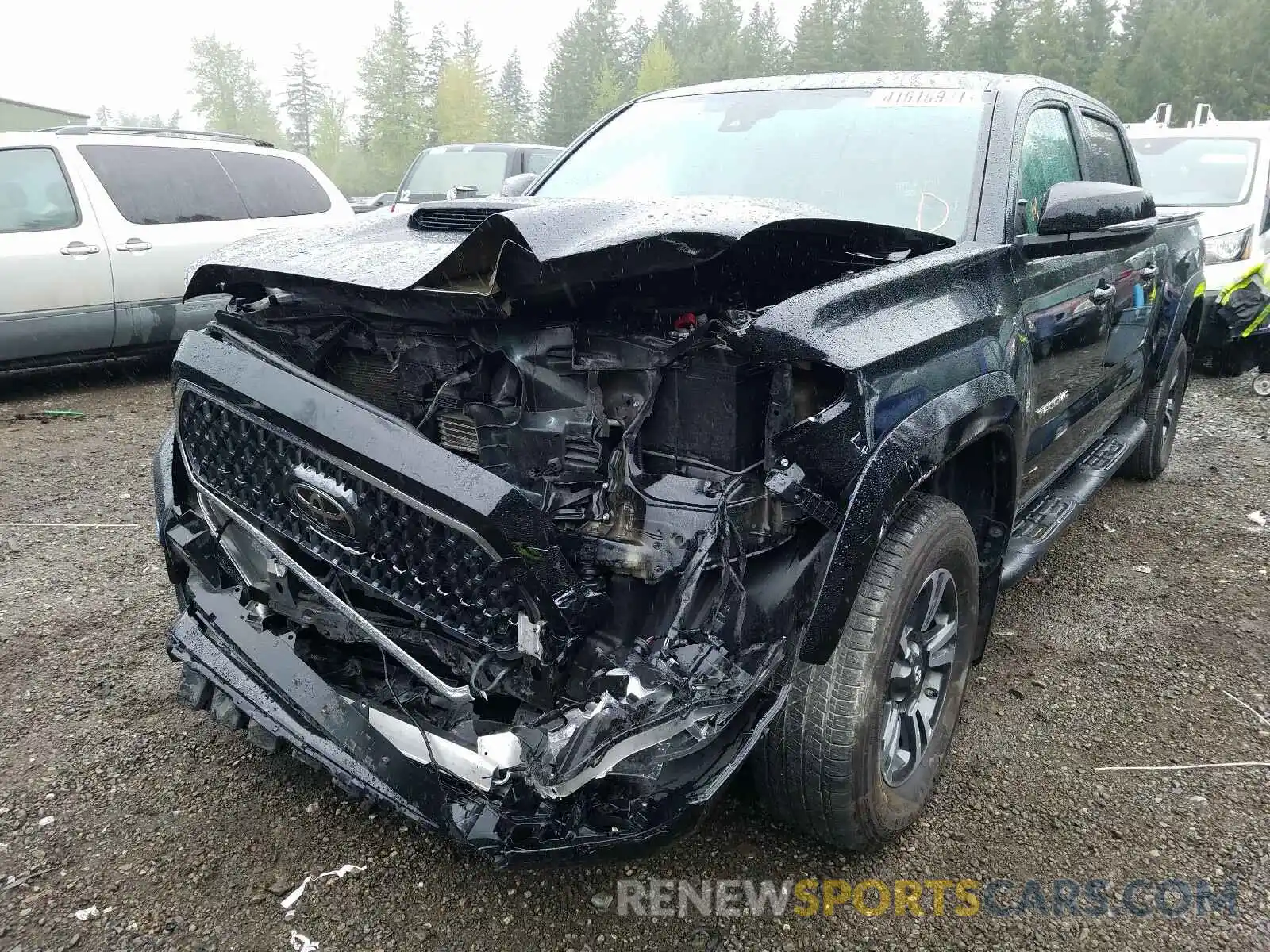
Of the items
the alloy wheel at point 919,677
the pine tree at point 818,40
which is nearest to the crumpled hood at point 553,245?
the alloy wheel at point 919,677

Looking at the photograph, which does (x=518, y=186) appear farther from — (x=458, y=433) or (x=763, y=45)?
(x=763, y=45)

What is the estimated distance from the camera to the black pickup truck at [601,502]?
179 centimetres

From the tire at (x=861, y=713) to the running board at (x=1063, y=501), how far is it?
75 cm

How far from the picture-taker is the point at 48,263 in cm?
619

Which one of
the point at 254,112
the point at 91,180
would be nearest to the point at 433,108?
the point at 254,112

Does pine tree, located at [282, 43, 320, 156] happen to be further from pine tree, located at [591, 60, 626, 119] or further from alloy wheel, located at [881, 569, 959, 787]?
alloy wheel, located at [881, 569, 959, 787]

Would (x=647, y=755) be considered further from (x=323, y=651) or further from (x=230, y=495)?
(x=230, y=495)

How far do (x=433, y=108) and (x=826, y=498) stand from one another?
69.5 m

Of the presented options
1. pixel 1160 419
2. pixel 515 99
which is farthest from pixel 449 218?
pixel 515 99

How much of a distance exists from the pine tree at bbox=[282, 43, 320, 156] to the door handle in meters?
81.7

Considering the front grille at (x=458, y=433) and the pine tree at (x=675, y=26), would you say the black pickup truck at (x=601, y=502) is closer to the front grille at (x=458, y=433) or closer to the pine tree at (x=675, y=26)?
the front grille at (x=458, y=433)

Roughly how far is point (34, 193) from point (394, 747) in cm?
621

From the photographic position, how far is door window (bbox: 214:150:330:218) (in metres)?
7.39

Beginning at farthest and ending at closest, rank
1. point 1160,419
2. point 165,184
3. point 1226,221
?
point 1226,221, point 165,184, point 1160,419
